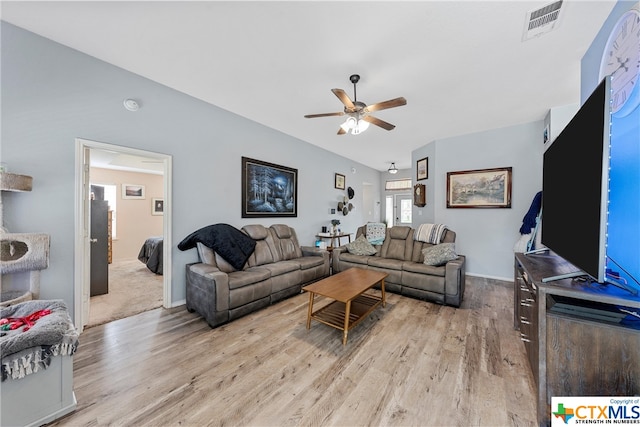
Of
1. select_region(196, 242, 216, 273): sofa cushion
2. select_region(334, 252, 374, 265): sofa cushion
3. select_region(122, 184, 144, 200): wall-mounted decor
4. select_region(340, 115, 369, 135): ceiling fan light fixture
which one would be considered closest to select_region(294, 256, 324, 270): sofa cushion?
select_region(334, 252, 374, 265): sofa cushion

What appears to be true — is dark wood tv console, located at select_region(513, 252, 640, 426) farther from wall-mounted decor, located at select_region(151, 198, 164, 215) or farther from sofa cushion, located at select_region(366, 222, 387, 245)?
wall-mounted decor, located at select_region(151, 198, 164, 215)

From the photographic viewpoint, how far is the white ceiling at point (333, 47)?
1.74m

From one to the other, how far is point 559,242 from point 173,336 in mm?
3356

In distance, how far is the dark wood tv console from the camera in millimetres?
1103

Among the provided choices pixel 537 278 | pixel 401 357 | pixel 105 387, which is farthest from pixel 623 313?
pixel 105 387

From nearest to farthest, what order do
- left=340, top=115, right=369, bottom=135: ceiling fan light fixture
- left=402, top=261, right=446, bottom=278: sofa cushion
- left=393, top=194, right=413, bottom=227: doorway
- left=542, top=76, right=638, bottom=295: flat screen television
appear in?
left=542, top=76, right=638, bottom=295: flat screen television, left=340, top=115, right=369, bottom=135: ceiling fan light fixture, left=402, top=261, right=446, bottom=278: sofa cushion, left=393, top=194, right=413, bottom=227: doorway

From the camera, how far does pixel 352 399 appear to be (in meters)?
1.52

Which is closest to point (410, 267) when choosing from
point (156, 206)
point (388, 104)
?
point (388, 104)

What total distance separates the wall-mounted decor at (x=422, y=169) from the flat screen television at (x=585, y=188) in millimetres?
3422

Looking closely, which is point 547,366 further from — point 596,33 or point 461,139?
point 461,139

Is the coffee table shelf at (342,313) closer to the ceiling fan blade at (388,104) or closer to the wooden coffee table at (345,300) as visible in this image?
the wooden coffee table at (345,300)

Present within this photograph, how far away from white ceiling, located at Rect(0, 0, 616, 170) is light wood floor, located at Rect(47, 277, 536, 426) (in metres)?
2.73

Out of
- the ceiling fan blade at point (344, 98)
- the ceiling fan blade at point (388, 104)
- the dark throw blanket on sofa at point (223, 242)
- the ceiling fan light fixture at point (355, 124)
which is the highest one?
the ceiling fan blade at point (344, 98)

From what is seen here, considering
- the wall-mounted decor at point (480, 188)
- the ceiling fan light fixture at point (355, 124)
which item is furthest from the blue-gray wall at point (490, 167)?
the ceiling fan light fixture at point (355, 124)
